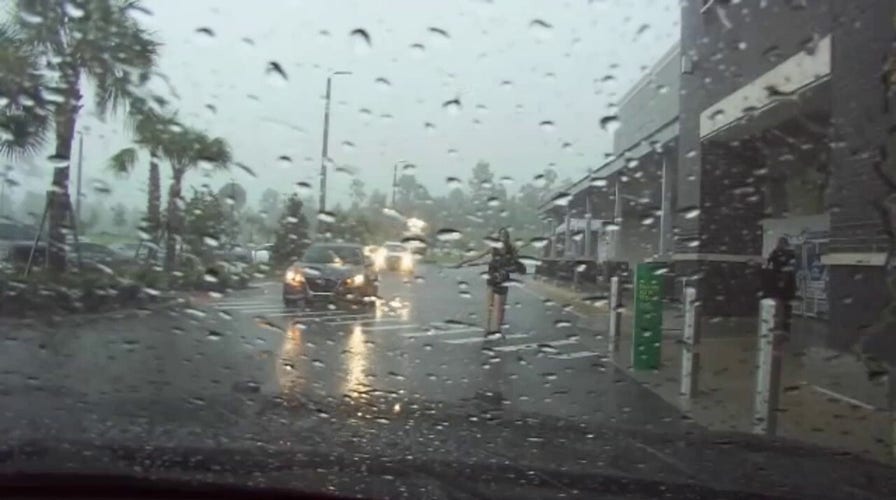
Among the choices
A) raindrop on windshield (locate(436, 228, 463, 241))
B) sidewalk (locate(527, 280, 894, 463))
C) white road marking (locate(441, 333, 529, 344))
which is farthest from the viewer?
white road marking (locate(441, 333, 529, 344))

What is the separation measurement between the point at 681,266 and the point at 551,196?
9.10 ft

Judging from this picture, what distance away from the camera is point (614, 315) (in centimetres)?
1160

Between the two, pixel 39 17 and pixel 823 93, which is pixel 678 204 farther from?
pixel 39 17

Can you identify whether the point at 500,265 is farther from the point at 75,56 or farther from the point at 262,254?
the point at 75,56

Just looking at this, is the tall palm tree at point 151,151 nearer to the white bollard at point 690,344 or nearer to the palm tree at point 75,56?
the palm tree at point 75,56

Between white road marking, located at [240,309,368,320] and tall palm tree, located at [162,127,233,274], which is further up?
tall palm tree, located at [162,127,233,274]

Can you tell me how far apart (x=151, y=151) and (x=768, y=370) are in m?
5.92

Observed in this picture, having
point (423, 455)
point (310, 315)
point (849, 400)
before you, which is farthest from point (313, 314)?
point (423, 455)

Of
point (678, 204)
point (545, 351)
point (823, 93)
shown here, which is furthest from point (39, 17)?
point (823, 93)

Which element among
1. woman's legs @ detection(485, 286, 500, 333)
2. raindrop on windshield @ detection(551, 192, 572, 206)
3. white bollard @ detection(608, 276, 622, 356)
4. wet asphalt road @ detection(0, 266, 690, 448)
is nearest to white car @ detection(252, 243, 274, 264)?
wet asphalt road @ detection(0, 266, 690, 448)

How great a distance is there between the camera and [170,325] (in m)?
10.4

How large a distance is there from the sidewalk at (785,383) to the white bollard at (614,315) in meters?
0.09

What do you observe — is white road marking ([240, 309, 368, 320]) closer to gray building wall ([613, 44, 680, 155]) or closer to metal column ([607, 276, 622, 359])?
metal column ([607, 276, 622, 359])

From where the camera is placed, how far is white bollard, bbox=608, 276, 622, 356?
11.0m
